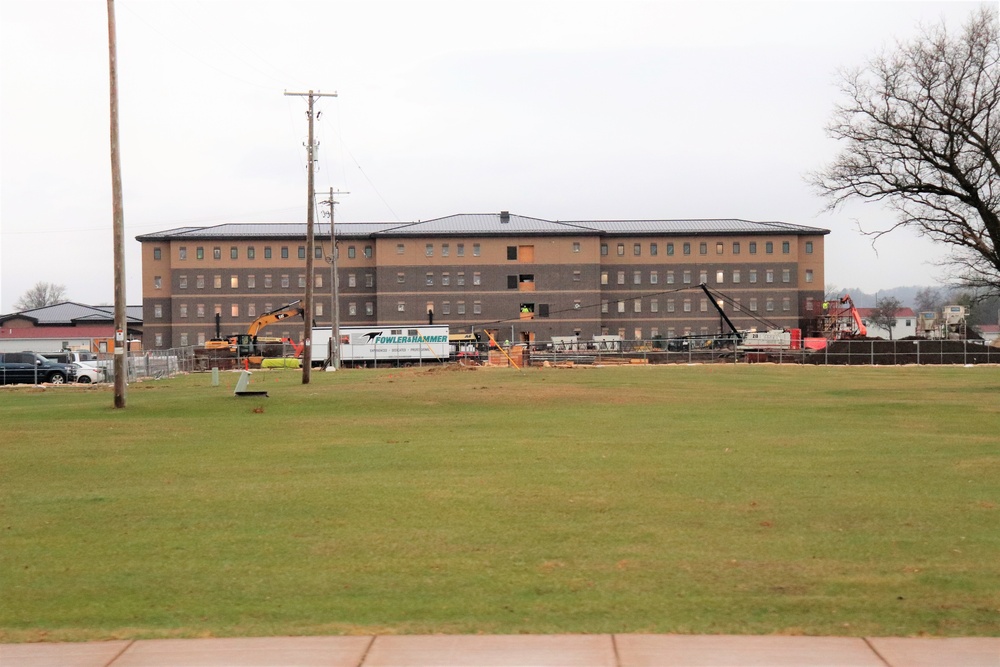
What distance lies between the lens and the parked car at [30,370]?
178 ft

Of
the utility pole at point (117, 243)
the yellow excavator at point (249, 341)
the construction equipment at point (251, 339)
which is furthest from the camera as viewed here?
the yellow excavator at point (249, 341)

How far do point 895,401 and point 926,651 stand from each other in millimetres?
26078

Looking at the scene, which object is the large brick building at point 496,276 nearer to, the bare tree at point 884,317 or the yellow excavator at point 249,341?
the yellow excavator at point 249,341

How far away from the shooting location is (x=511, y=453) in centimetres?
1805

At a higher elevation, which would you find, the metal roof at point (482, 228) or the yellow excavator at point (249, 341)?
the metal roof at point (482, 228)

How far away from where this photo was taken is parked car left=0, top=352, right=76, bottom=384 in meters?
54.2

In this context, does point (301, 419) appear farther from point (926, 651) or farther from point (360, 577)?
point (926, 651)

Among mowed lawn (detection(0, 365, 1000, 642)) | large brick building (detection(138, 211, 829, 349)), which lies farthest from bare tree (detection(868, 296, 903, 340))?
mowed lawn (detection(0, 365, 1000, 642))

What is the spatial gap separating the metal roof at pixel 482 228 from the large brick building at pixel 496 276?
0.23 metres

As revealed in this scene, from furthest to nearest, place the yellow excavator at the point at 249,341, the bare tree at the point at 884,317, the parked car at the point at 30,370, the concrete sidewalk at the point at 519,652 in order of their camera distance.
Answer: the bare tree at the point at 884,317 < the yellow excavator at the point at 249,341 < the parked car at the point at 30,370 < the concrete sidewalk at the point at 519,652

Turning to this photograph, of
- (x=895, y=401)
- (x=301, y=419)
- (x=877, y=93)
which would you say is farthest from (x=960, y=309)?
(x=301, y=419)

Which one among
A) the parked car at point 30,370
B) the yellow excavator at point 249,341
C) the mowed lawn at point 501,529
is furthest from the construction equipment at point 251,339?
the mowed lawn at point 501,529

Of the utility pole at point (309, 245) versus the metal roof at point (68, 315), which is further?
the metal roof at point (68, 315)

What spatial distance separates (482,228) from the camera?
11775cm
